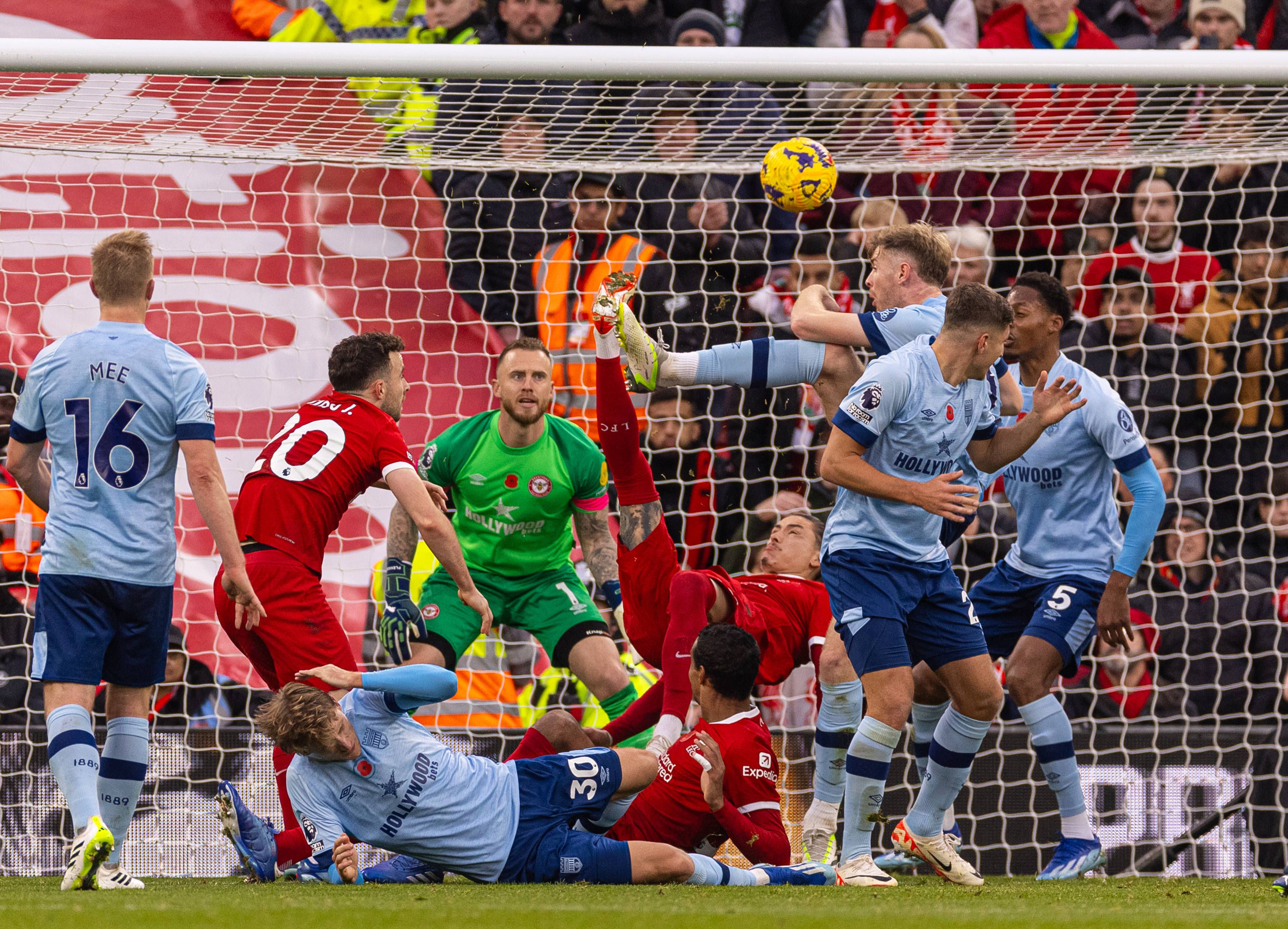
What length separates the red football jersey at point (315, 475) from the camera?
5.43 m

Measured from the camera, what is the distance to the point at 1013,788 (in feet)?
22.5

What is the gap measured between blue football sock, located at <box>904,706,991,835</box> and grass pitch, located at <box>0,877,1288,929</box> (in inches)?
15.5

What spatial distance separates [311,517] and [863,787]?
235 cm

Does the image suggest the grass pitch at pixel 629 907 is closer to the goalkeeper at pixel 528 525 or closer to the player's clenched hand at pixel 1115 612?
the player's clenched hand at pixel 1115 612

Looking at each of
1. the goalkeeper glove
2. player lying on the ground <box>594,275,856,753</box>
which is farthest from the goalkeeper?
player lying on the ground <box>594,275,856,753</box>

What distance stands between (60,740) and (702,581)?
2.48 m

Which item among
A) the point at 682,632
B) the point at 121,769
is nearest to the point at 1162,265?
the point at 682,632

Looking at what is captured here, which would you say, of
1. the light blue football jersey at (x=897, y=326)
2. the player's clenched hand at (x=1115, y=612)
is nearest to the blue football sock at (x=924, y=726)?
the player's clenched hand at (x=1115, y=612)

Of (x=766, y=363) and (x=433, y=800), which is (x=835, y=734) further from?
(x=433, y=800)

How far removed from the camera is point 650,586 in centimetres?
627

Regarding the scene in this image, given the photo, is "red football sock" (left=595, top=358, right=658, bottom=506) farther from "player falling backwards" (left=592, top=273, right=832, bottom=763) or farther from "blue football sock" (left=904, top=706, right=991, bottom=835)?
"blue football sock" (left=904, top=706, right=991, bottom=835)

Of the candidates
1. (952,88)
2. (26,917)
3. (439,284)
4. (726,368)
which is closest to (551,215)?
(439,284)

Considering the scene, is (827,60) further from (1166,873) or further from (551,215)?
(1166,873)

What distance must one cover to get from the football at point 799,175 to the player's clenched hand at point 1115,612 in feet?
6.54
